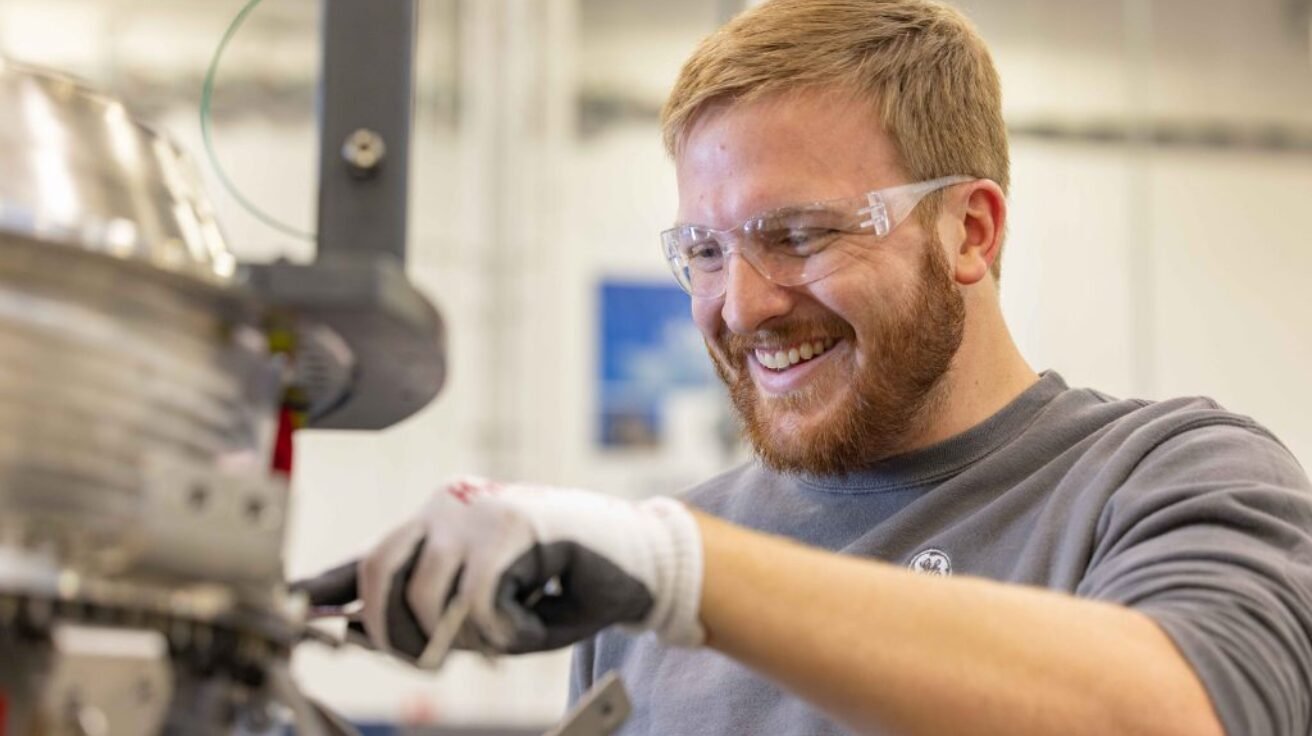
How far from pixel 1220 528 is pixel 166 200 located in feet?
2.32

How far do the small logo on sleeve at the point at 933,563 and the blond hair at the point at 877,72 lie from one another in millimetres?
329

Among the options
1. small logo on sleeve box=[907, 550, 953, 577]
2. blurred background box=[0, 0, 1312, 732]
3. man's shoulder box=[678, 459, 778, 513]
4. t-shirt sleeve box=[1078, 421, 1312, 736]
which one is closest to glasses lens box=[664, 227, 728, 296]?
man's shoulder box=[678, 459, 778, 513]

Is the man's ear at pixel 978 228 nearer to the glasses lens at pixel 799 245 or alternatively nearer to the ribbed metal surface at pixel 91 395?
the glasses lens at pixel 799 245

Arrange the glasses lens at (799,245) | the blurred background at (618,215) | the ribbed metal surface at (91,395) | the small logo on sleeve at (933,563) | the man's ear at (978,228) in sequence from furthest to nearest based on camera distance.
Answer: the blurred background at (618,215) → the man's ear at (978,228) → the glasses lens at (799,245) → the small logo on sleeve at (933,563) → the ribbed metal surface at (91,395)

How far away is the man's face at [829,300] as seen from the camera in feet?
4.62

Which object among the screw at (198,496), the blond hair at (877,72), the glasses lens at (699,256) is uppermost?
the blond hair at (877,72)

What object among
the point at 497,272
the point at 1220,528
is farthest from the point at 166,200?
the point at 497,272

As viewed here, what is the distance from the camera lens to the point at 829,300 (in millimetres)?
1410

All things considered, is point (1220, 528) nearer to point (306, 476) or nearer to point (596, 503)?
point (596, 503)

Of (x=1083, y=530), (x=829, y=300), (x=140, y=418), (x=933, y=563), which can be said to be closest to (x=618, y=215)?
(x=829, y=300)

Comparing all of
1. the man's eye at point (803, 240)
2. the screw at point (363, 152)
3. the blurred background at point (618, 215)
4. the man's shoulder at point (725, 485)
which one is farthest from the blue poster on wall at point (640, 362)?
the screw at point (363, 152)

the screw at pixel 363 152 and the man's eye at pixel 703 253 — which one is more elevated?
the screw at pixel 363 152

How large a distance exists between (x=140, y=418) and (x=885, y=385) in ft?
2.84

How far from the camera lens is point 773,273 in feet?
4.68
